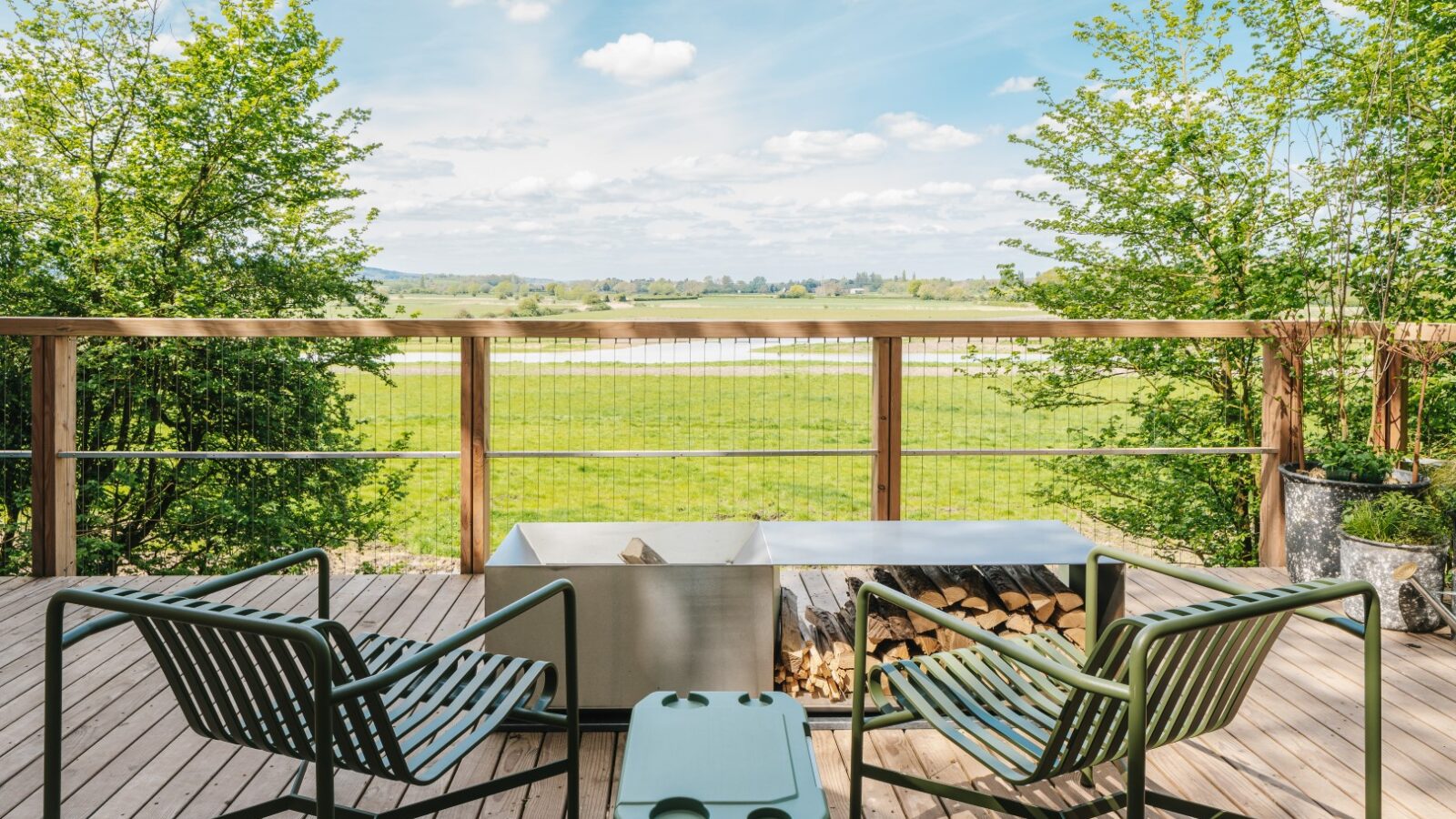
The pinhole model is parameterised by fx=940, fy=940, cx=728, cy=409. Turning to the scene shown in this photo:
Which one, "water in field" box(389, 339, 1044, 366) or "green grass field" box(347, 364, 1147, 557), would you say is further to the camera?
"green grass field" box(347, 364, 1147, 557)

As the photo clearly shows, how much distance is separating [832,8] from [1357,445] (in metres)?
15.5

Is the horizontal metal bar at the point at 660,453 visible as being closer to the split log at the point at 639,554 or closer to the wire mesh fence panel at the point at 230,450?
the split log at the point at 639,554

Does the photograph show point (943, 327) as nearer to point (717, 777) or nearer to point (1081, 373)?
point (717, 777)

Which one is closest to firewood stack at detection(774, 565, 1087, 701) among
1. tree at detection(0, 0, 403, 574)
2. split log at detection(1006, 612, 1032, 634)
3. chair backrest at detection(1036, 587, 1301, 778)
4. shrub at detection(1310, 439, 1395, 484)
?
split log at detection(1006, 612, 1032, 634)

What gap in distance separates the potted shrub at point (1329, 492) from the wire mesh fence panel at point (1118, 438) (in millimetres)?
3056

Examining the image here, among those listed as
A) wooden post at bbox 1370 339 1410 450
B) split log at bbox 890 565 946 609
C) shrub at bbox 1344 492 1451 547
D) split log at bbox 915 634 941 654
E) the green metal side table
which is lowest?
split log at bbox 915 634 941 654

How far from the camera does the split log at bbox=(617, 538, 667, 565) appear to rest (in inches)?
108

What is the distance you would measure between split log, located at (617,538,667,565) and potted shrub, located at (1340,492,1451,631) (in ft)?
8.71

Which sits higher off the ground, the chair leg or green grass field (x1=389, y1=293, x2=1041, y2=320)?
green grass field (x1=389, y1=293, x2=1041, y2=320)

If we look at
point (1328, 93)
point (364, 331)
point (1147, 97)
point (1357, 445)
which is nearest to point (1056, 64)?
point (1147, 97)

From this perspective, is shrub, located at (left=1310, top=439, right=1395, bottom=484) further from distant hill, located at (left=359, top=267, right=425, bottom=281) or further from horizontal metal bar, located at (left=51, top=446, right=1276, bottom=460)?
distant hill, located at (left=359, top=267, right=425, bottom=281)

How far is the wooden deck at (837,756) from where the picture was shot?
7.38ft

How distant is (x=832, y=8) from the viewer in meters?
17.3

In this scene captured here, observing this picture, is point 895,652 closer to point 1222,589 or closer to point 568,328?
point 1222,589
